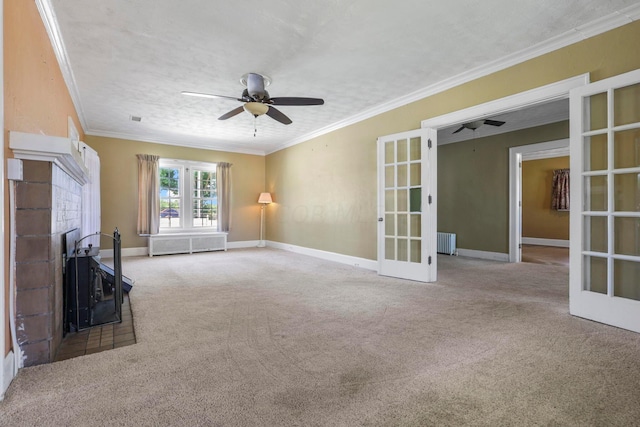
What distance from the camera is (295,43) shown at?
294cm

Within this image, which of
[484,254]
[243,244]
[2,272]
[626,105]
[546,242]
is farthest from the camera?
[546,242]

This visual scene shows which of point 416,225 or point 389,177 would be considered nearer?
point 416,225

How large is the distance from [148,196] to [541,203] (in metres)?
10.4

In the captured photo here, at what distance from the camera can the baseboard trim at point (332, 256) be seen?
5.12 m

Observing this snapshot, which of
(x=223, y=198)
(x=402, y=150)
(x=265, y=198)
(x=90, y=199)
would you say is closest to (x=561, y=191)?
(x=402, y=150)

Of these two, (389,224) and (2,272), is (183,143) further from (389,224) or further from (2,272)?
(2,272)

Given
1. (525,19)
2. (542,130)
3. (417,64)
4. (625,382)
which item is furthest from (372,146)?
(625,382)

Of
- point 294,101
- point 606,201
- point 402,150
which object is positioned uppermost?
point 294,101

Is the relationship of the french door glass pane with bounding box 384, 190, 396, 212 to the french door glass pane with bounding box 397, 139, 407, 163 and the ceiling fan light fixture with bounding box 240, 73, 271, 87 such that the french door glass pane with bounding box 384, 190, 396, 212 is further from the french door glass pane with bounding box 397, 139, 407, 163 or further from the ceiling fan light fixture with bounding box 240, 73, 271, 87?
the ceiling fan light fixture with bounding box 240, 73, 271, 87

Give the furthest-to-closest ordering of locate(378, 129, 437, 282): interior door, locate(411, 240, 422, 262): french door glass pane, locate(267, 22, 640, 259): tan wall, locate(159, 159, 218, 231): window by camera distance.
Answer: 1. locate(159, 159, 218, 231): window
2. locate(411, 240, 422, 262): french door glass pane
3. locate(378, 129, 437, 282): interior door
4. locate(267, 22, 640, 259): tan wall

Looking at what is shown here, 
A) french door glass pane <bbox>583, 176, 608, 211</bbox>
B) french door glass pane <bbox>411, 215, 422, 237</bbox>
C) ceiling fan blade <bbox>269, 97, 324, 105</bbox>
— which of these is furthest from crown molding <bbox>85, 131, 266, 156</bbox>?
french door glass pane <bbox>583, 176, 608, 211</bbox>

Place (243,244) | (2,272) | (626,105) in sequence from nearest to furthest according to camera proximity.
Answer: (2,272) < (626,105) < (243,244)

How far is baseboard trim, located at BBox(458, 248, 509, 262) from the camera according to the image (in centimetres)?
604

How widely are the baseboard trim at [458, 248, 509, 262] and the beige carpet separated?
9.19ft
